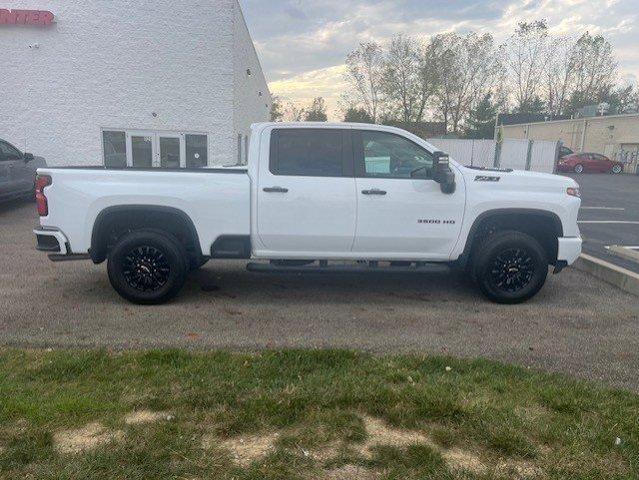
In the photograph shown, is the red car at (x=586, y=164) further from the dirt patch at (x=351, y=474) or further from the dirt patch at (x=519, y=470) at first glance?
the dirt patch at (x=351, y=474)

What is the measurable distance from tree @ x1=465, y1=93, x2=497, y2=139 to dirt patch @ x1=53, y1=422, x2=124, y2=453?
58.3 meters

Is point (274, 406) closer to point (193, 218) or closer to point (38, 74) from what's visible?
point (193, 218)

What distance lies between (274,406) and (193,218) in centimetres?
256

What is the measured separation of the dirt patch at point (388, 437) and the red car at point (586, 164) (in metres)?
34.3

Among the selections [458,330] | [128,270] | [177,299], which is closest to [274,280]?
[177,299]

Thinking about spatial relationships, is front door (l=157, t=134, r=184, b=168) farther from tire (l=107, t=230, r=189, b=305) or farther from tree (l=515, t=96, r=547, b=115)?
tree (l=515, t=96, r=547, b=115)

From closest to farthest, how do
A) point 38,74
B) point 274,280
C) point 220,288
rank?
point 220,288, point 274,280, point 38,74

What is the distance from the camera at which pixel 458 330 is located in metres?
4.65

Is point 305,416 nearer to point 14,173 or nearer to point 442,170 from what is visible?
point 442,170

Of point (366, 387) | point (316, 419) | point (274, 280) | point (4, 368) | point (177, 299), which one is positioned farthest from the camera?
point (274, 280)

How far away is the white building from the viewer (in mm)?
15406

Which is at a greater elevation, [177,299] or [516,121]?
[516,121]

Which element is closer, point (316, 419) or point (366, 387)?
point (316, 419)

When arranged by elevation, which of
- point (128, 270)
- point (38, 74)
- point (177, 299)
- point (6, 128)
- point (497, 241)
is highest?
point (38, 74)
